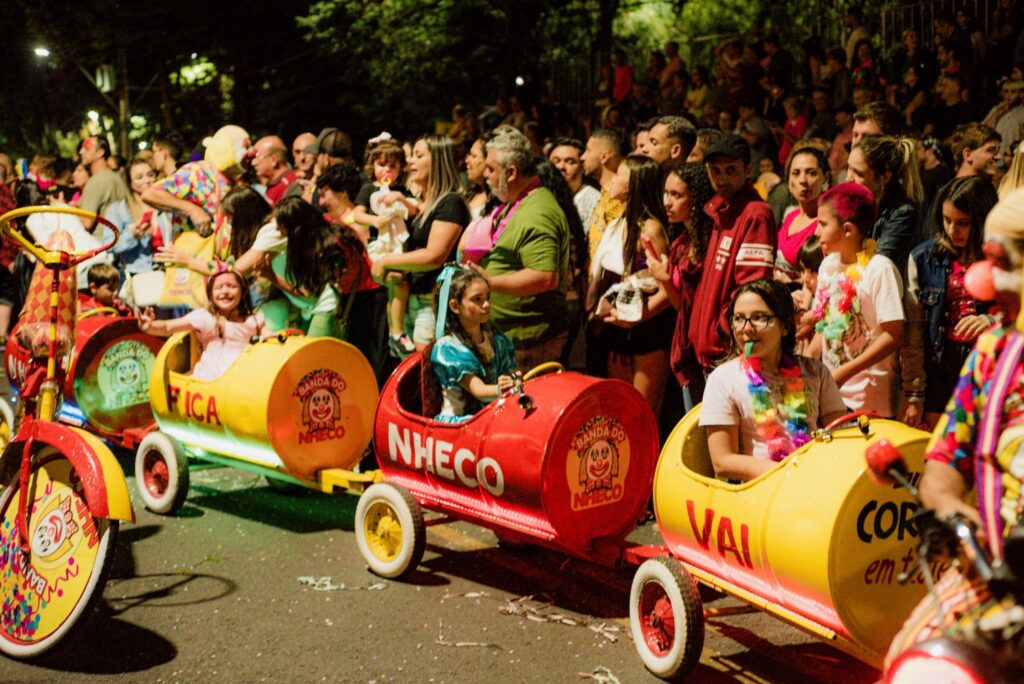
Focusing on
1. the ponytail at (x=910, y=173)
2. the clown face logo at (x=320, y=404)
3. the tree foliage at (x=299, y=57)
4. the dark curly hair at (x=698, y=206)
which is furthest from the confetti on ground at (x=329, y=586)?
the tree foliage at (x=299, y=57)

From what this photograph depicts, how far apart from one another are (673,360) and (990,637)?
359 centimetres

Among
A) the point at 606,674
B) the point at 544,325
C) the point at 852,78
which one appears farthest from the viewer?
the point at 852,78

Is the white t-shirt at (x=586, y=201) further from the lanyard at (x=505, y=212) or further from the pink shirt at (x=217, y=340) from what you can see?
the pink shirt at (x=217, y=340)

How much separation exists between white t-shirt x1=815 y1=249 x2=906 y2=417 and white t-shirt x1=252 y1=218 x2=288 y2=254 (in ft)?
11.6

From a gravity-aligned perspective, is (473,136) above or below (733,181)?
above

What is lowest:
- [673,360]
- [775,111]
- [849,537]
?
→ [849,537]

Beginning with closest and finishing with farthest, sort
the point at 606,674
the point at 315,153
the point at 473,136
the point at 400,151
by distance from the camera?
the point at 606,674, the point at 400,151, the point at 315,153, the point at 473,136

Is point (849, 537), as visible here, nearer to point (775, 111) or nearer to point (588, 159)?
point (588, 159)

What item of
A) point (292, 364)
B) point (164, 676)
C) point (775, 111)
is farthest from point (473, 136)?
point (164, 676)

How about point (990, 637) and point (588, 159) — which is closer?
point (990, 637)

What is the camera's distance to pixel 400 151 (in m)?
8.10

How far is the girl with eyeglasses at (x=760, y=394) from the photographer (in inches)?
179

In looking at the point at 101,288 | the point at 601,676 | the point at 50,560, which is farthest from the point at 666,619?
the point at 101,288

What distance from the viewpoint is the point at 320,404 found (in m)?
6.75
